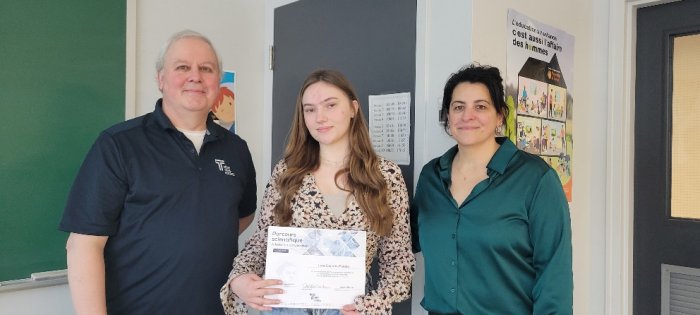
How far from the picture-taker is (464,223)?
59.0 inches

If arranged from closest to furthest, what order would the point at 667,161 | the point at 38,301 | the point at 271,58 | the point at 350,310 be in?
the point at 350,310 < the point at 38,301 < the point at 667,161 < the point at 271,58

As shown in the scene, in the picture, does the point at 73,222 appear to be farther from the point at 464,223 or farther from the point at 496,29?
the point at 496,29

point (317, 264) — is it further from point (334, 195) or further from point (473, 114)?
point (473, 114)

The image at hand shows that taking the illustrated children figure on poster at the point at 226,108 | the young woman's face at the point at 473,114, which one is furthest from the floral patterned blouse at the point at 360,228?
the illustrated children figure on poster at the point at 226,108

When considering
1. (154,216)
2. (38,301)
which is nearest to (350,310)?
(154,216)

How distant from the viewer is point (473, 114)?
1.50 meters

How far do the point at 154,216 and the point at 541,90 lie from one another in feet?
5.20

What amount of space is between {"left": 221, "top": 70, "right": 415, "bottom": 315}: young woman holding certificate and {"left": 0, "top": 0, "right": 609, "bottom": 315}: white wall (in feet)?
1.48

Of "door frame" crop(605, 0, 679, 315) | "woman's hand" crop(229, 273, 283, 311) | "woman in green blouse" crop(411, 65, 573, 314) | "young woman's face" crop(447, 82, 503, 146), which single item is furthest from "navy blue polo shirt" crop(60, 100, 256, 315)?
"door frame" crop(605, 0, 679, 315)

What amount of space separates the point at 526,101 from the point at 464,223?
2.44 ft

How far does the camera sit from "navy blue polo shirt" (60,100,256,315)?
147 cm

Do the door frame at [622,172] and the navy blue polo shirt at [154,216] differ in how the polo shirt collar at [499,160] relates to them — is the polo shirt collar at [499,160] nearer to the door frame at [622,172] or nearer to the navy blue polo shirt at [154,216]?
the navy blue polo shirt at [154,216]

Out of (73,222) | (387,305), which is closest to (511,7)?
(387,305)

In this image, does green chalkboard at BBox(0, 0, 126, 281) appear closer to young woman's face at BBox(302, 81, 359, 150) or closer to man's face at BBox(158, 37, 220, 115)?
man's face at BBox(158, 37, 220, 115)
